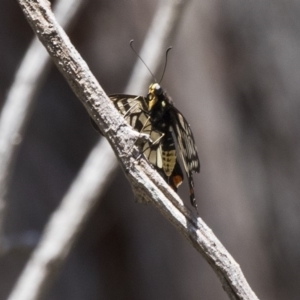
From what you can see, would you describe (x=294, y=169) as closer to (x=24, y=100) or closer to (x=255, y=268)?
(x=255, y=268)

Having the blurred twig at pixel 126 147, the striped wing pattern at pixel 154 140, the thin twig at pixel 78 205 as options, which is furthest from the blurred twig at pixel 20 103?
the blurred twig at pixel 126 147

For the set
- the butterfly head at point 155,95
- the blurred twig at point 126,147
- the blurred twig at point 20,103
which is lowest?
the blurred twig at point 126,147

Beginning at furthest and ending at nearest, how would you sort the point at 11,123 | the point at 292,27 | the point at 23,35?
the point at 292,27, the point at 23,35, the point at 11,123

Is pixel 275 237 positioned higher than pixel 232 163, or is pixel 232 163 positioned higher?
pixel 232 163

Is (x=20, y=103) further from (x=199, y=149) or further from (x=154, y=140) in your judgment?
(x=199, y=149)

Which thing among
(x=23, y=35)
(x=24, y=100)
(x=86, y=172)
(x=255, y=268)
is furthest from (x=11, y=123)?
(x=255, y=268)

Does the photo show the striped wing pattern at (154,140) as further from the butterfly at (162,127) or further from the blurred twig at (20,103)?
the blurred twig at (20,103)

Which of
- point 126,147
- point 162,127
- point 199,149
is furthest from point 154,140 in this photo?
point 199,149

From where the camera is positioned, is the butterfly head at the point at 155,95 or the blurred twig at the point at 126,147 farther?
the butterfly head at the point at 155,95
